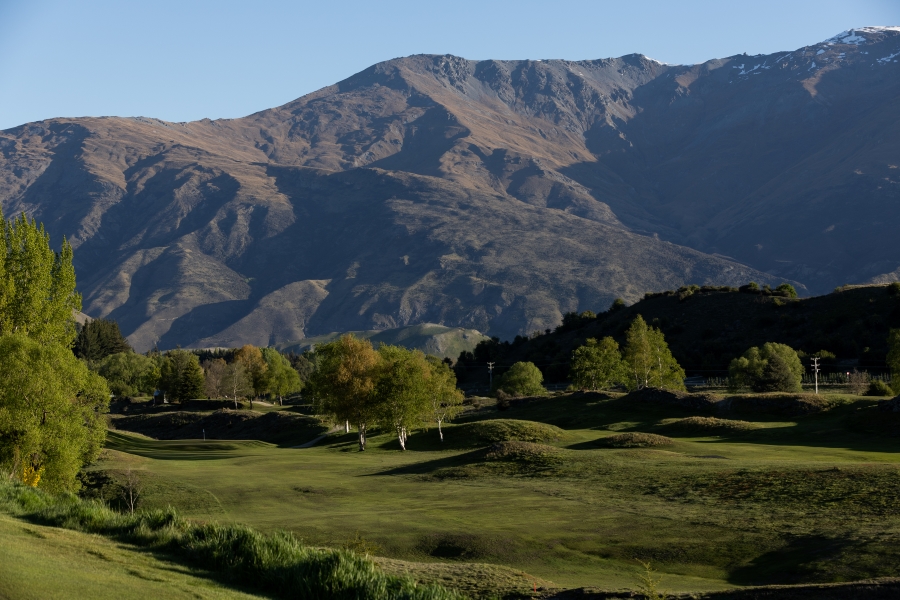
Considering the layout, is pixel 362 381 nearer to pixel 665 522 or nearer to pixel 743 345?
pixel 665 522

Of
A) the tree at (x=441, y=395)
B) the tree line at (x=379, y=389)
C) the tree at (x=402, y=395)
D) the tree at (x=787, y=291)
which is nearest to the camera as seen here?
the tree at (x=402, y=395)

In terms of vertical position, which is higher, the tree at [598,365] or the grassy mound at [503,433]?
the tree at [598,365]

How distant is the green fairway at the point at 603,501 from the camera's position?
25.5 metres

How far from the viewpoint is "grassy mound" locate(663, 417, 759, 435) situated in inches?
2400

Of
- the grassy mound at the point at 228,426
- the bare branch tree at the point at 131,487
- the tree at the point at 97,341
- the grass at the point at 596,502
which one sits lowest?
the grassy mound at the point at 228,426

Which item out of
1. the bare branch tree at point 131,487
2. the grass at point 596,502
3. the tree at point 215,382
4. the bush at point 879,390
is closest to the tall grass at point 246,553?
the grass at point 596,502

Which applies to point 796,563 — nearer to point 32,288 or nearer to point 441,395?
point 32,288

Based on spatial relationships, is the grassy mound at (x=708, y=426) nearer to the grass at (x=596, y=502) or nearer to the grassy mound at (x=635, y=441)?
the grass at (x=596, y=502)

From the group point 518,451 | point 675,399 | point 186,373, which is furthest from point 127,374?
point 518,451

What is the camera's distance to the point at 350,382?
77.4 meters

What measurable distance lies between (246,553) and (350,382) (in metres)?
59.4

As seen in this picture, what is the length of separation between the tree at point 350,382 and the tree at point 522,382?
33.9 meters

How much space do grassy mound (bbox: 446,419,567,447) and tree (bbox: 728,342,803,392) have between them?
38.7 meters

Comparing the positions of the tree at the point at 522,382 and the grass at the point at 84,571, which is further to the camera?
the tree at the point at 522,382
